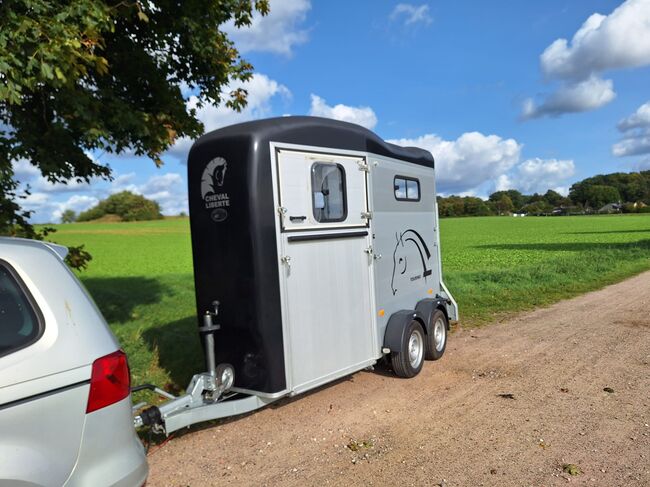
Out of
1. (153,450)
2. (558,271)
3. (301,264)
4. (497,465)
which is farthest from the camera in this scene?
(558,271)

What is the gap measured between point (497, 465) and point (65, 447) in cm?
318

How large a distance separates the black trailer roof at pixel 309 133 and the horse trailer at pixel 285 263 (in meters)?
0.01

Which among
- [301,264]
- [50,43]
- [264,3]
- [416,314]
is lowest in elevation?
[416,314]

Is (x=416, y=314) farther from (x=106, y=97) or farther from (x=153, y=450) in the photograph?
(x=106, y=97)

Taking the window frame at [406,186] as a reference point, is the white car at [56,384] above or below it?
below

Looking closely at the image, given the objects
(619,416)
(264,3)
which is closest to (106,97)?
(264,3)

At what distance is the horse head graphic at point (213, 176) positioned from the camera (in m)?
4.79

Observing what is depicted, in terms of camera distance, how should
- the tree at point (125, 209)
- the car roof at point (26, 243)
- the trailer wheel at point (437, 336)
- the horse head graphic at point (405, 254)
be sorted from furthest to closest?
the tree at point (125, 209), the trailer wheel at point (437, 336), the horse head graphic at point (405, 254), the car roof at point (26, 243)

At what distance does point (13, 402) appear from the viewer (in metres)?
2.10

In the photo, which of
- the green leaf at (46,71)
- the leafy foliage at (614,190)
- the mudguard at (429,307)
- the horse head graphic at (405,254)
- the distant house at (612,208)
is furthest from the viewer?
the leafy foliage at (614,190)

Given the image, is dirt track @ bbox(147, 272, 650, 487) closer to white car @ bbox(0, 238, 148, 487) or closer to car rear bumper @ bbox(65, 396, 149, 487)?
car rear bumper @ bbox(65, 396, 149, 487)

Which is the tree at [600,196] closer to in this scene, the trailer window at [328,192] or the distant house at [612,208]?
the distant house at [612,208]

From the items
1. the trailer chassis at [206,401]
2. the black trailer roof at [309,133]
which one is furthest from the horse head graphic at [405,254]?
the trailer chassis at [206,401]

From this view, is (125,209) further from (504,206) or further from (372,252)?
(372,252)
